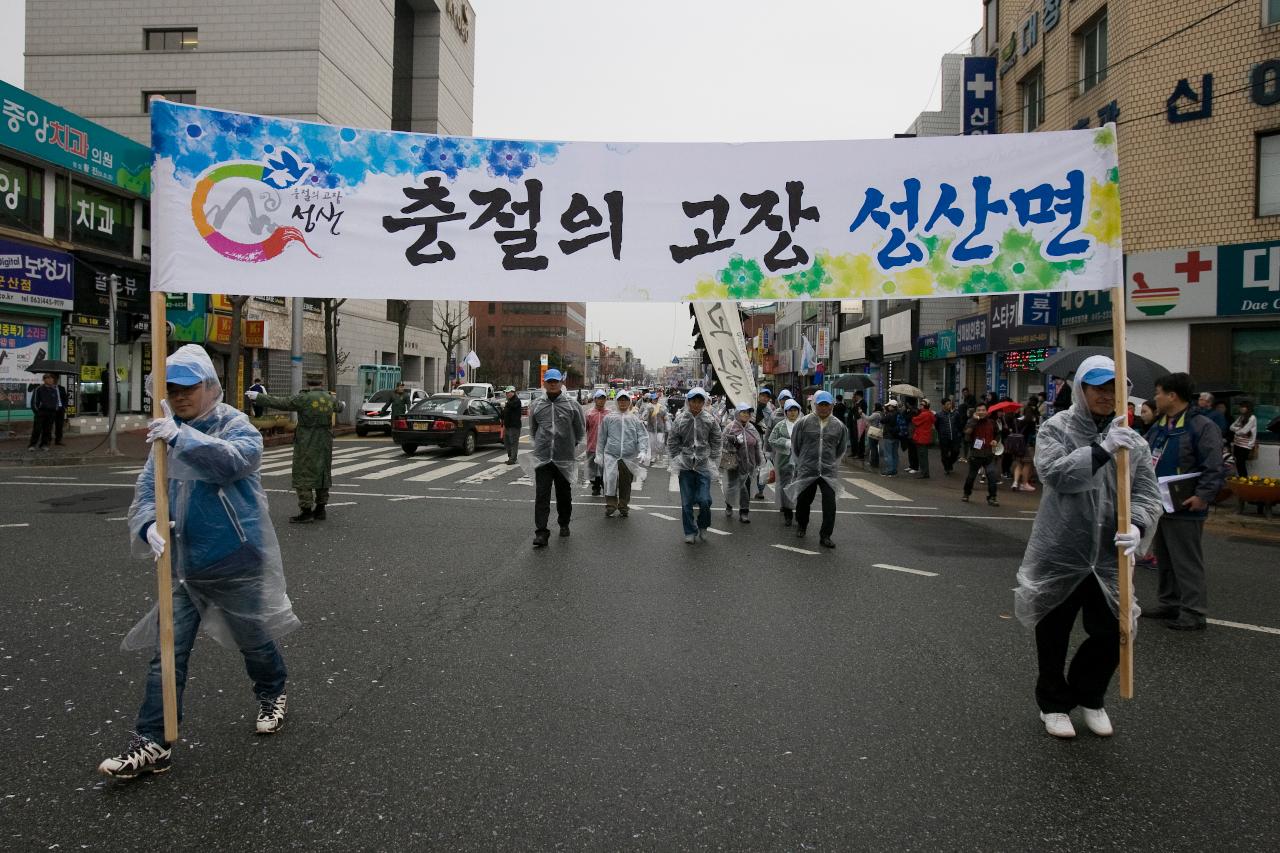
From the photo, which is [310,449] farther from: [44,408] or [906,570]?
[44,408]

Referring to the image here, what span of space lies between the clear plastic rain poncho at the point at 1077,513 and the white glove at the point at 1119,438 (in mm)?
86

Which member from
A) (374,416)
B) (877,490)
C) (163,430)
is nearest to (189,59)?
(374,416)

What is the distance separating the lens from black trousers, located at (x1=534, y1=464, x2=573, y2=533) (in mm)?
9062

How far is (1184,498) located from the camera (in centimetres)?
634

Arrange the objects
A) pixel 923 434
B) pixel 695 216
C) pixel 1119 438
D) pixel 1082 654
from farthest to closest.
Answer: pixel 923 434, pixel 695 216, pixel 1082 654, pixel 1119 438

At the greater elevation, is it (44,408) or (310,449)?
(44,408)

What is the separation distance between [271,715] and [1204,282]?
59.3 feet

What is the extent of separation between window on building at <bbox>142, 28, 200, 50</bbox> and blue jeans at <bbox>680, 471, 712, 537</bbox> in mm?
38029

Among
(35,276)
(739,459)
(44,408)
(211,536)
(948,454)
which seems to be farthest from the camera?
(35,276)

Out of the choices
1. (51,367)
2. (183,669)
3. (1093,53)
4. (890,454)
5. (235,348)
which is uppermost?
(1093,53)

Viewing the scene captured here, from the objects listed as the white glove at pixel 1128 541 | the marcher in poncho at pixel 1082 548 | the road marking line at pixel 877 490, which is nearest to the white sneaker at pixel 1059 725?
the marcher in poncho at pixel 1082 548

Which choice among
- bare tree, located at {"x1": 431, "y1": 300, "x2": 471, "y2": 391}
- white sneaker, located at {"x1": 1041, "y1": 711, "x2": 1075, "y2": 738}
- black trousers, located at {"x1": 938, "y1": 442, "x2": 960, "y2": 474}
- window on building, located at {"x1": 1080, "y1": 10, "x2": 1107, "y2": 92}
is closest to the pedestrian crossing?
black trousers, located at {"x1": 938, "y1": 442, "x2": 960, "y2": 474}

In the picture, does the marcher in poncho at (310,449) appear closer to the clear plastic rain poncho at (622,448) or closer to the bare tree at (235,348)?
the clear plastic rain poncho at (622,448)

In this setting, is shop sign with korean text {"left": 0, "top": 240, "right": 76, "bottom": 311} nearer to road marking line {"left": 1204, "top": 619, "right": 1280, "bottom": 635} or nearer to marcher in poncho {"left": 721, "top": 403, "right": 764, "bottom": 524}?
marcher in poncho {"left": 721, "top": 403, "right": 764, "bottom": 524}
